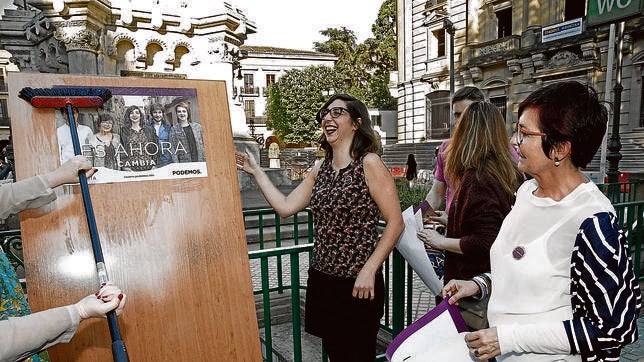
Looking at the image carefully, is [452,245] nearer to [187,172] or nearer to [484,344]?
[484,344]

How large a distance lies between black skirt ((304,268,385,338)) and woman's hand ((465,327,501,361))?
32.0 inches

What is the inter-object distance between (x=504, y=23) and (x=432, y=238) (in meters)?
25.4

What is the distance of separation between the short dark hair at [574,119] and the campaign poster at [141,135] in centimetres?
158

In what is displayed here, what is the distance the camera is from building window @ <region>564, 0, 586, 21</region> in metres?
20.3

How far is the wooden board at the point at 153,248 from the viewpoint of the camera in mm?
1766

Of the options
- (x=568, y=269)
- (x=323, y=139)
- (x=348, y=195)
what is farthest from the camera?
(x=323, y=139)

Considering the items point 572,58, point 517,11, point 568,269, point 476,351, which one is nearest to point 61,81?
point 476,351

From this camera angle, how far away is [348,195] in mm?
2148

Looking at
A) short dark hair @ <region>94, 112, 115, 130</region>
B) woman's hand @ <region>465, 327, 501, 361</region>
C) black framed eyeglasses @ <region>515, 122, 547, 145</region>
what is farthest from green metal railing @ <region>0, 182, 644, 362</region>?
black framed eyeglasses @ <region>515, 122, 547, 145</region>

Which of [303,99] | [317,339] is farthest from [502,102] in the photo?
[317,339]

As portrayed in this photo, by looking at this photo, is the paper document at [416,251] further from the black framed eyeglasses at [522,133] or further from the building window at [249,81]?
the building window at [249,81]

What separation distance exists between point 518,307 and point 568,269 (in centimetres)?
21

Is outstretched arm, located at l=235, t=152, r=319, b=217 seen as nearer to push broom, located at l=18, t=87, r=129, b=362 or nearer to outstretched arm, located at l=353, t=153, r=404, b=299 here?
outstretched arm, located at l=353, t=153, r=404, b=299

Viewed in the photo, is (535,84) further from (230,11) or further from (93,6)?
(93,6)
